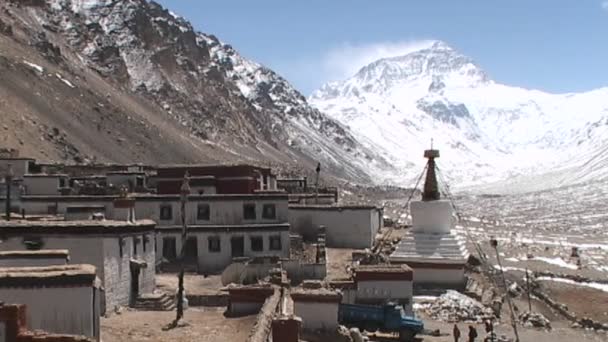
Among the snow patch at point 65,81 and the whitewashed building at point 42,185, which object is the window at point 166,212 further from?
the snow patch at point 65,81

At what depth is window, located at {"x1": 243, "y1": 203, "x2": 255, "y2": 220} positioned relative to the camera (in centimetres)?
3628

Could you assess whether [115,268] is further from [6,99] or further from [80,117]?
[80,117]

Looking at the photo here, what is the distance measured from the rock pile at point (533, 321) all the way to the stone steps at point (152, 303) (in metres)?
13.7

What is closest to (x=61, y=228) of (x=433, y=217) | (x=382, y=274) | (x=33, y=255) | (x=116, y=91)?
(x=33, y=255)

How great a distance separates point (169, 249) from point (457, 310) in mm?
11825

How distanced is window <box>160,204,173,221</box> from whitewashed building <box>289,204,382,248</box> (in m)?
8.02

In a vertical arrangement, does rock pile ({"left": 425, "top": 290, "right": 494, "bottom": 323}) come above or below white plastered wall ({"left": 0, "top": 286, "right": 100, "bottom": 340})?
below

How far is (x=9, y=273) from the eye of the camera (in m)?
16.3

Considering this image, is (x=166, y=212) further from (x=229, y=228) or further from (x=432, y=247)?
(x=432, y=247)

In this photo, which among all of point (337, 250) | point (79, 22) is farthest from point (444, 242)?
point (79, 22)

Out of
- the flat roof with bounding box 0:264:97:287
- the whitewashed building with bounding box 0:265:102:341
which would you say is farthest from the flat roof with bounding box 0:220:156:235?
the whitewashed building with bounding box 0:265:102:341

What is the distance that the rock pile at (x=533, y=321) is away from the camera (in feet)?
102

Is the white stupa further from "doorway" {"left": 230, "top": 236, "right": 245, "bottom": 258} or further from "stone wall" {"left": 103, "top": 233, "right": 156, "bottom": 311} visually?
"stone wall" {"left": 103, "top": 233, "right": 156, "bottom": 311}

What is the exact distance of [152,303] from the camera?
78.3ft
